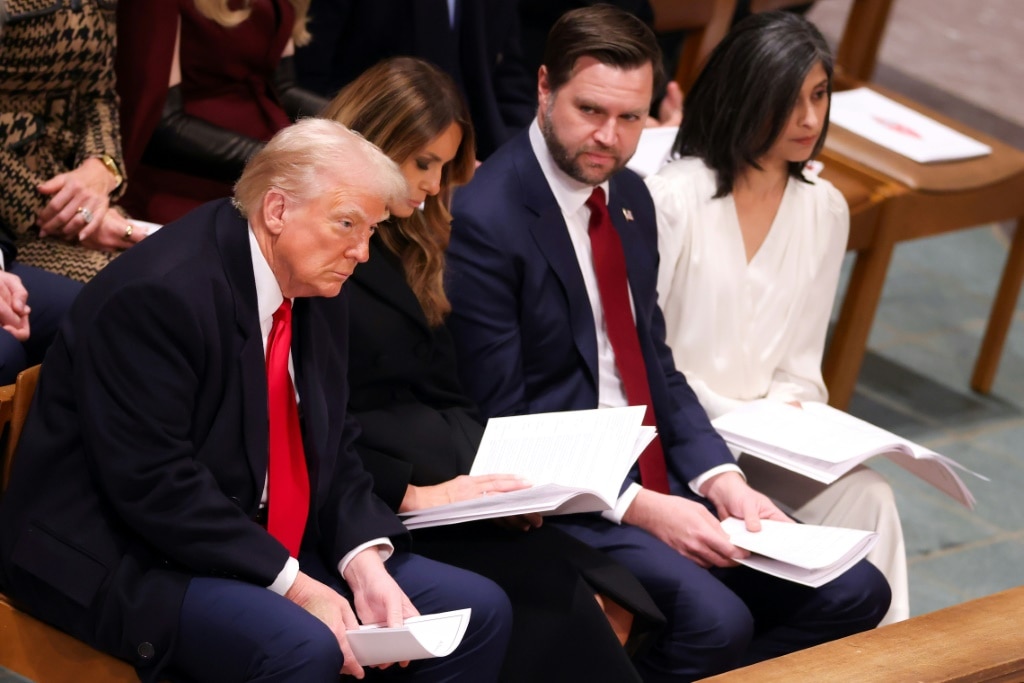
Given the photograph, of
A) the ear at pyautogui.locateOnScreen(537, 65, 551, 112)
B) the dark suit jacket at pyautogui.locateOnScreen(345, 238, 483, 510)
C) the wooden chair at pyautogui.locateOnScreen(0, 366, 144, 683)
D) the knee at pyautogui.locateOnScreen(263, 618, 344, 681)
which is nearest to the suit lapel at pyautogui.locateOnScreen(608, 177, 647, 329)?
the ear at pyautogui.locateOnScreen(537, 65, 551, 112)

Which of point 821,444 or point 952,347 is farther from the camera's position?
point 952,347

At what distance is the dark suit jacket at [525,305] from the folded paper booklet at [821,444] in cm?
9

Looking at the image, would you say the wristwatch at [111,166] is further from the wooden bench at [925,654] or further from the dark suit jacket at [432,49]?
the wooden bench at [925,654]

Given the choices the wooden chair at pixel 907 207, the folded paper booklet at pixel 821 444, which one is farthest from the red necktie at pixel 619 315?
the wooden chair at pixel 907 207

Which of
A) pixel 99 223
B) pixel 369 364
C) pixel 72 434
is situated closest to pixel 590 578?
pixel 369 364

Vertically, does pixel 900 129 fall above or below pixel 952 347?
above

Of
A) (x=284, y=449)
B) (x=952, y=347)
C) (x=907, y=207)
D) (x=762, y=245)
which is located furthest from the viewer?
(x=952, y=347)

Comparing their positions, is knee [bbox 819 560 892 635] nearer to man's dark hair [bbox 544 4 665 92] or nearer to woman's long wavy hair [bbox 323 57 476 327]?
woman's long wavy hair [bbox 323 57 476 327]

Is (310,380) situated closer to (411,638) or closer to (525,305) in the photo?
(411,638)

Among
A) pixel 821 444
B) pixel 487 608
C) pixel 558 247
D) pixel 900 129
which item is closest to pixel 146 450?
pixel 487 608

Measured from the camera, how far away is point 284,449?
8.07ft

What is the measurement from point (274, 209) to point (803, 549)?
4.22ft

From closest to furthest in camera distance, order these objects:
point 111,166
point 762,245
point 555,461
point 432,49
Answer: point 555,461 → point 111,166 → point 762,245 → point 432,49

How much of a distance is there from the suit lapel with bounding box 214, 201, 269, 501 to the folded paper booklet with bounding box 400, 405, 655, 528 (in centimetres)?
44
